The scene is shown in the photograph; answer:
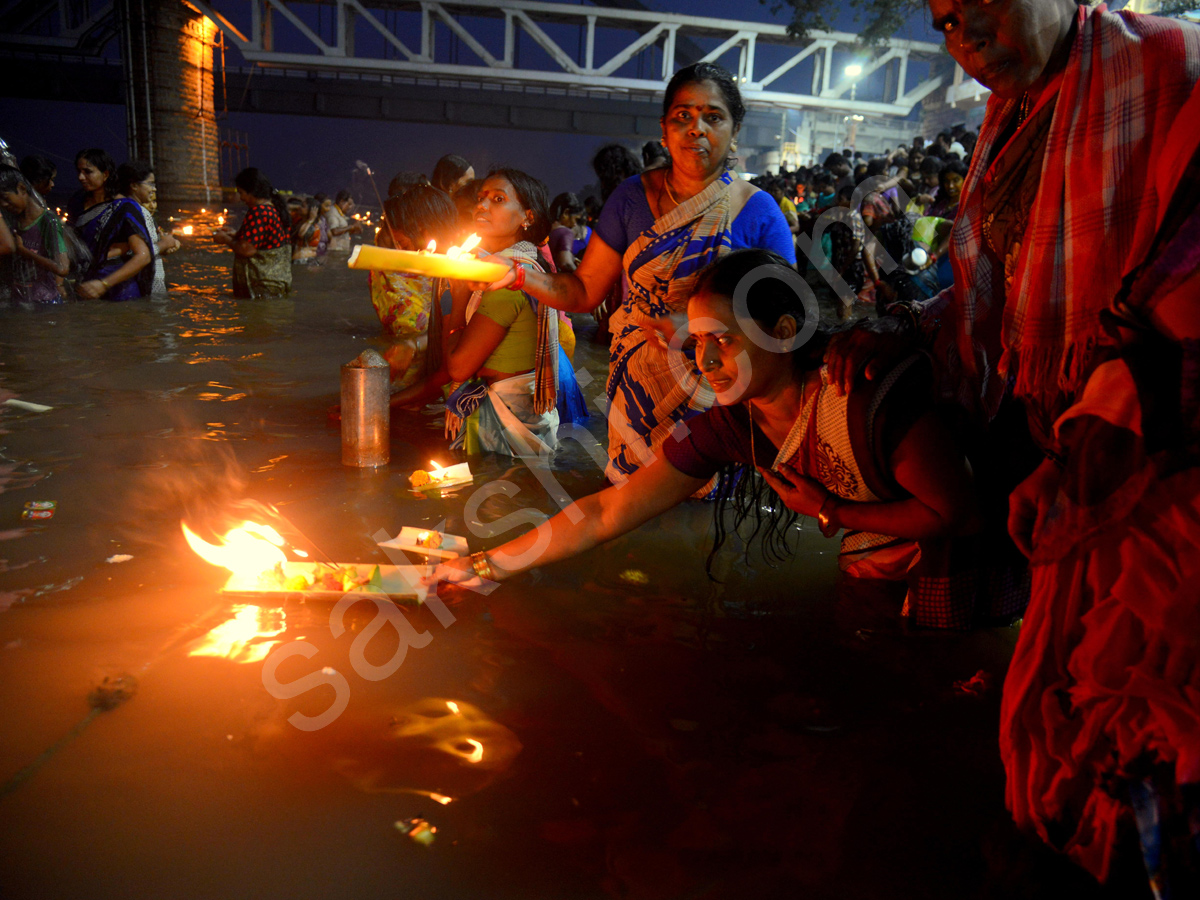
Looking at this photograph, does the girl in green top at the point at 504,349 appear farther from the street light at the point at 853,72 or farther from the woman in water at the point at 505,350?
the street light at the point at 853,72

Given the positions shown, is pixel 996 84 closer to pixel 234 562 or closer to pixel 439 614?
pixel 439 614

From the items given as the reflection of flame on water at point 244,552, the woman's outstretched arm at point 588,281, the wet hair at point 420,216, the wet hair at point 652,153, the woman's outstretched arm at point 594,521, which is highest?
the wet hair at point 652,153

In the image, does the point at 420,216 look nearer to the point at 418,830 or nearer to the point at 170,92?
the point at 418,830

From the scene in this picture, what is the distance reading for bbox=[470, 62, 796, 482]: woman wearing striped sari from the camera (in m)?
3.10

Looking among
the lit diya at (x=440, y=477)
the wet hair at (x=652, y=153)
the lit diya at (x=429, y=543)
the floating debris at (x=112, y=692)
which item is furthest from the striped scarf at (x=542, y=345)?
the wet hair at (x=652, y=153)

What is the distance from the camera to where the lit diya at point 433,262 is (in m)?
2.49

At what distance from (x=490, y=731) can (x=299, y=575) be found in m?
0.98

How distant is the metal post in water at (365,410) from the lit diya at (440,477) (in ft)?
0.90

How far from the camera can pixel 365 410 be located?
4191 mm

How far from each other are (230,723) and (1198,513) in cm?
219

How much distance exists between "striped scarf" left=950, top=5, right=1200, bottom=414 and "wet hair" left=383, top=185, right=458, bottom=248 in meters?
4.26

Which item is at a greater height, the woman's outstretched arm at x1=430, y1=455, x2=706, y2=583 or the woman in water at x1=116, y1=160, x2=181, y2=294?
the woman in water at x1=116, y1=160, x2=181, y2=294

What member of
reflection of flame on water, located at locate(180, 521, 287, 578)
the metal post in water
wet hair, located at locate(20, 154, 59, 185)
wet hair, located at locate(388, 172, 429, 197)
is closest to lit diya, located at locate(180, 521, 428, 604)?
reflection of flame on water, located at locate(180, 521, 287, 578)

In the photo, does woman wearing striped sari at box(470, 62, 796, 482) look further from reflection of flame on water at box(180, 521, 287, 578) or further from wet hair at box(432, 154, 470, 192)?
wet hair at box(432, 154, 470, 192)
